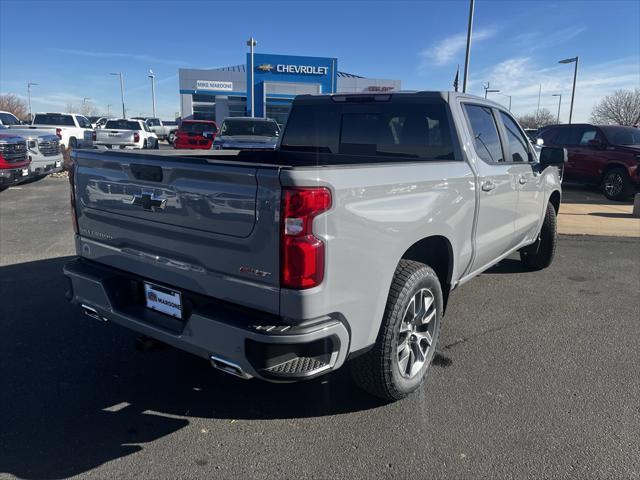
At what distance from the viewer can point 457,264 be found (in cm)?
351

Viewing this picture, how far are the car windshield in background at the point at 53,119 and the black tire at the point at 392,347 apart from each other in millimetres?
19548

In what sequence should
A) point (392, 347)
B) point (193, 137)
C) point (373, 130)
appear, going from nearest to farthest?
point (392, 347) < point (373, 130) < point (193, 137)

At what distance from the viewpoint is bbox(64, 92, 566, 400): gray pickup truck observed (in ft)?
7.41

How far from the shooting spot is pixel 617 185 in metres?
12.2

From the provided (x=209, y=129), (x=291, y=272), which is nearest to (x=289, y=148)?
(x=291, y=272)

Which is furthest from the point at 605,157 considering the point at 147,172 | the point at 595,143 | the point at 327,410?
the point at 147,172

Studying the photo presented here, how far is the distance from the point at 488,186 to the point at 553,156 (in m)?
1.44

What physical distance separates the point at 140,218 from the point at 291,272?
3.55 feet

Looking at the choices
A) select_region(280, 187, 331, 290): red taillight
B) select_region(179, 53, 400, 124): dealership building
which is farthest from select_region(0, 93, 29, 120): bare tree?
select_region(280, 187, 331, 290): red taillight

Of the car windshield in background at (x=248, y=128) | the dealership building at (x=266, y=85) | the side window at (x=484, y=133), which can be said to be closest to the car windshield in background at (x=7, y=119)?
the car windshield in background at (x=248, y=128)

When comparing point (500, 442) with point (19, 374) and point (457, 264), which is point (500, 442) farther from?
point (19, 374)

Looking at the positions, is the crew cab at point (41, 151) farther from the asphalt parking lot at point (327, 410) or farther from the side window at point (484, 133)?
the side window at point (484, 133)

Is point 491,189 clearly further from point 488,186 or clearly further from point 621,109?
point 621,109

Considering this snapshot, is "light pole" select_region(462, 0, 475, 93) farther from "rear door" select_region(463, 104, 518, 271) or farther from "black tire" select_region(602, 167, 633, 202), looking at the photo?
"rear door" select_region(463, 104, 518, 271)
